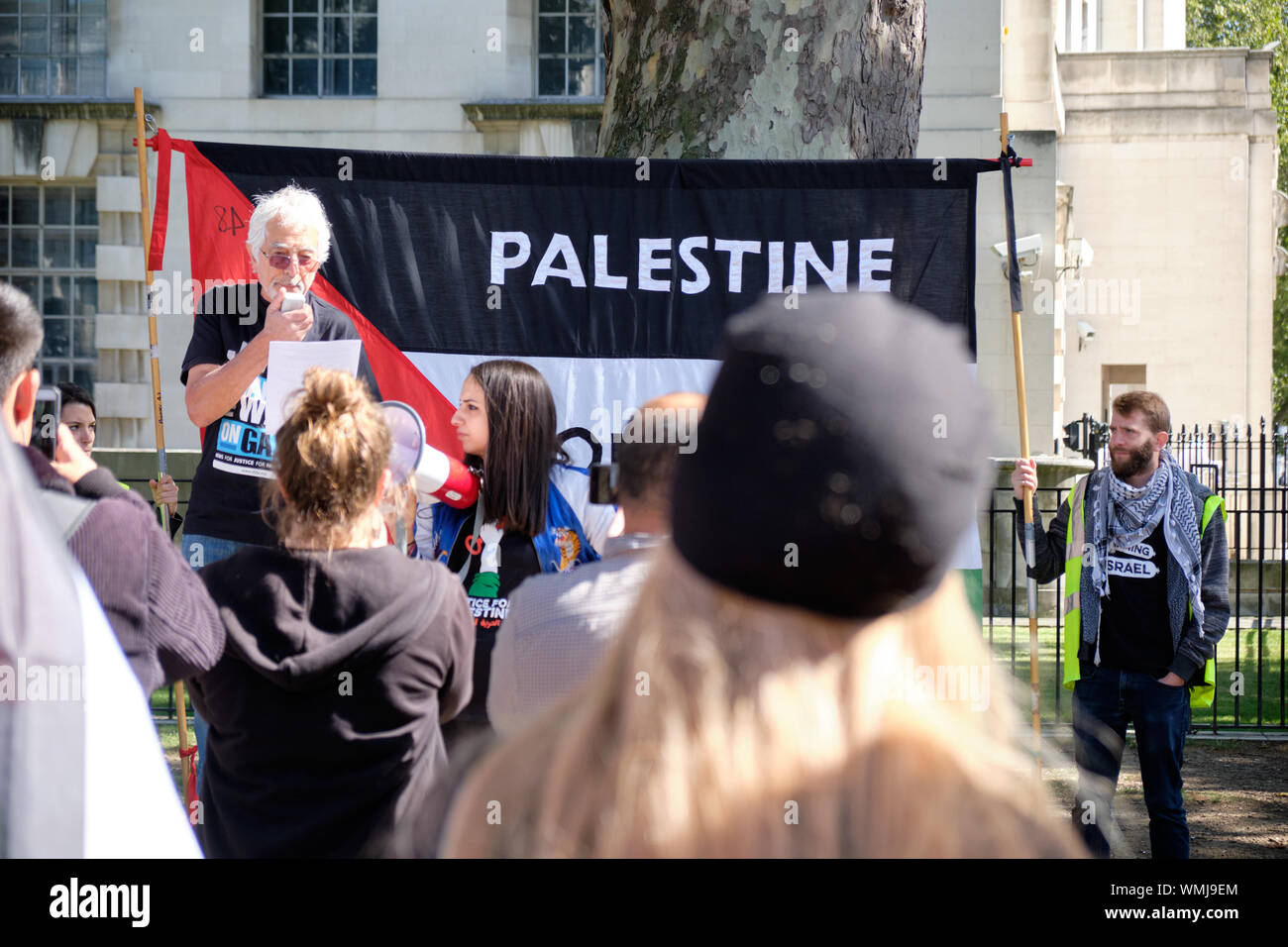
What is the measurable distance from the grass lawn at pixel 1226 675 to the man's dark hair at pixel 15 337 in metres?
5.59

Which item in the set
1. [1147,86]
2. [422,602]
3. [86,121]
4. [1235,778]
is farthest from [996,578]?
[1147,86]

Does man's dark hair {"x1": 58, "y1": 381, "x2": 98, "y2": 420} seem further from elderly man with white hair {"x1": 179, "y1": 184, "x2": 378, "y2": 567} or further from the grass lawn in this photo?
the grass lawn

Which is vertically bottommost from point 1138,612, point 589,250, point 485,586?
point 1138,612

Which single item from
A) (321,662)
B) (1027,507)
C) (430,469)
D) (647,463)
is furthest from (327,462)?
(1027,507)

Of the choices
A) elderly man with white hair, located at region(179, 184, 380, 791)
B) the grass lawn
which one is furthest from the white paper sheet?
the grass lawn

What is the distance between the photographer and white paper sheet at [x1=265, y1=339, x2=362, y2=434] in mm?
4039

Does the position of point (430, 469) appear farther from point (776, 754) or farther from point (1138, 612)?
point (1138, 612)

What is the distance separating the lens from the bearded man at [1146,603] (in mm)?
4777

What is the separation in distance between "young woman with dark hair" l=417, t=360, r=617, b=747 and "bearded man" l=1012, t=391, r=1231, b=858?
1.92 meters

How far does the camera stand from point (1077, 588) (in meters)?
5.07

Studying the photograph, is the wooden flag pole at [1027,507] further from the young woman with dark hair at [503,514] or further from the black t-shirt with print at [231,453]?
the black t-shirt with print at [231,453]

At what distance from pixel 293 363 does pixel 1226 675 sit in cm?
860

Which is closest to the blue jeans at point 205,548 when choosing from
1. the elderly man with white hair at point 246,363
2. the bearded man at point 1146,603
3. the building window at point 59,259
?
the elderly man with white hair at point 246,363
